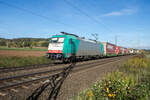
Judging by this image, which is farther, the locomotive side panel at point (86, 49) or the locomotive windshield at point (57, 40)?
the locomotive side panel at point (86, 49)

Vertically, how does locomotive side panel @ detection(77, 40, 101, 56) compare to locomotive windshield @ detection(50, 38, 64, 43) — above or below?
below

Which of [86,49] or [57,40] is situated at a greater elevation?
[57,40]

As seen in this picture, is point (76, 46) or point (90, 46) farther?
point (90, 46)

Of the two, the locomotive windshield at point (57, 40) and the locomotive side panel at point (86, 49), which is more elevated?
the locomotive windshield at point (57, 40)

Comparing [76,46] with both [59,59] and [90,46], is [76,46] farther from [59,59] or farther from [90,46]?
[90,46]

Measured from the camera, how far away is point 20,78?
298 inches

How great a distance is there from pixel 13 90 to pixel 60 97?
2229mm

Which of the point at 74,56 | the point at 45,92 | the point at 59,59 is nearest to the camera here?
the point at 45,92

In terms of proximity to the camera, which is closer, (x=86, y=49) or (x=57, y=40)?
(x=57, y=40)

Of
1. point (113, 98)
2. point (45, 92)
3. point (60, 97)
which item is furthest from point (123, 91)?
point (45, 92)

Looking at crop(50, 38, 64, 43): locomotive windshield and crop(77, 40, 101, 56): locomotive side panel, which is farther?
crop(77, 40, 101, 56): locomotive side panel

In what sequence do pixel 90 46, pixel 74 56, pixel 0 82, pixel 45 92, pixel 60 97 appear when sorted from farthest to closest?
1. pixel 90 46
2. pixel 74 56
3. pixel 0 82
4. pixel 45 92
5. pixel 60 97

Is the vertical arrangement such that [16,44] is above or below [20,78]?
above

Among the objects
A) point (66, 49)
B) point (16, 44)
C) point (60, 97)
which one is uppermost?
point (16, 44)
